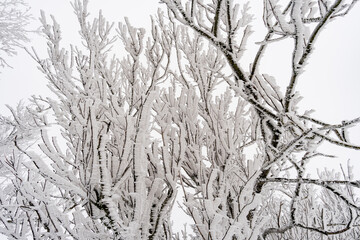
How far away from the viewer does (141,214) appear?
1.42 meters

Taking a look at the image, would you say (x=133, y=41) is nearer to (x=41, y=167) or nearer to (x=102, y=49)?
(x=102, y=49)

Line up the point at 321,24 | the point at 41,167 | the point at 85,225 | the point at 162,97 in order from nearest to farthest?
1. the point at 321,24
2. the point at 41,167
3. the point at 85,225
4. the point at 162,97

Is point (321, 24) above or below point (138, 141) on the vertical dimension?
above

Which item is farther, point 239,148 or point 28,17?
point 28,17

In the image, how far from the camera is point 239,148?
3023 millimetres

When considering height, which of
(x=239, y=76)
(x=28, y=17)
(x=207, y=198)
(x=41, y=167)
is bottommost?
(x=41, y=167)

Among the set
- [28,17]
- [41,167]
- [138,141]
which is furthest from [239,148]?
[28,17]

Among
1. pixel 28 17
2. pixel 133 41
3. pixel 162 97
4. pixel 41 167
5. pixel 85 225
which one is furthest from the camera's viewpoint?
pixel 28 17

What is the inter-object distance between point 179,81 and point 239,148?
1.08 metres

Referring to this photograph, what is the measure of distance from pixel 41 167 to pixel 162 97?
1832 millimetres

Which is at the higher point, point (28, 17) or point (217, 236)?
point (28, 17)

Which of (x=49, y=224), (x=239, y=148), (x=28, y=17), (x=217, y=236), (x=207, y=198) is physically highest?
(x=28, y=17)

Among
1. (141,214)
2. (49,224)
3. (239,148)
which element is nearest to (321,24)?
(141,214)

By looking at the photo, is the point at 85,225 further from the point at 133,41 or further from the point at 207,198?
the point at 133,41
